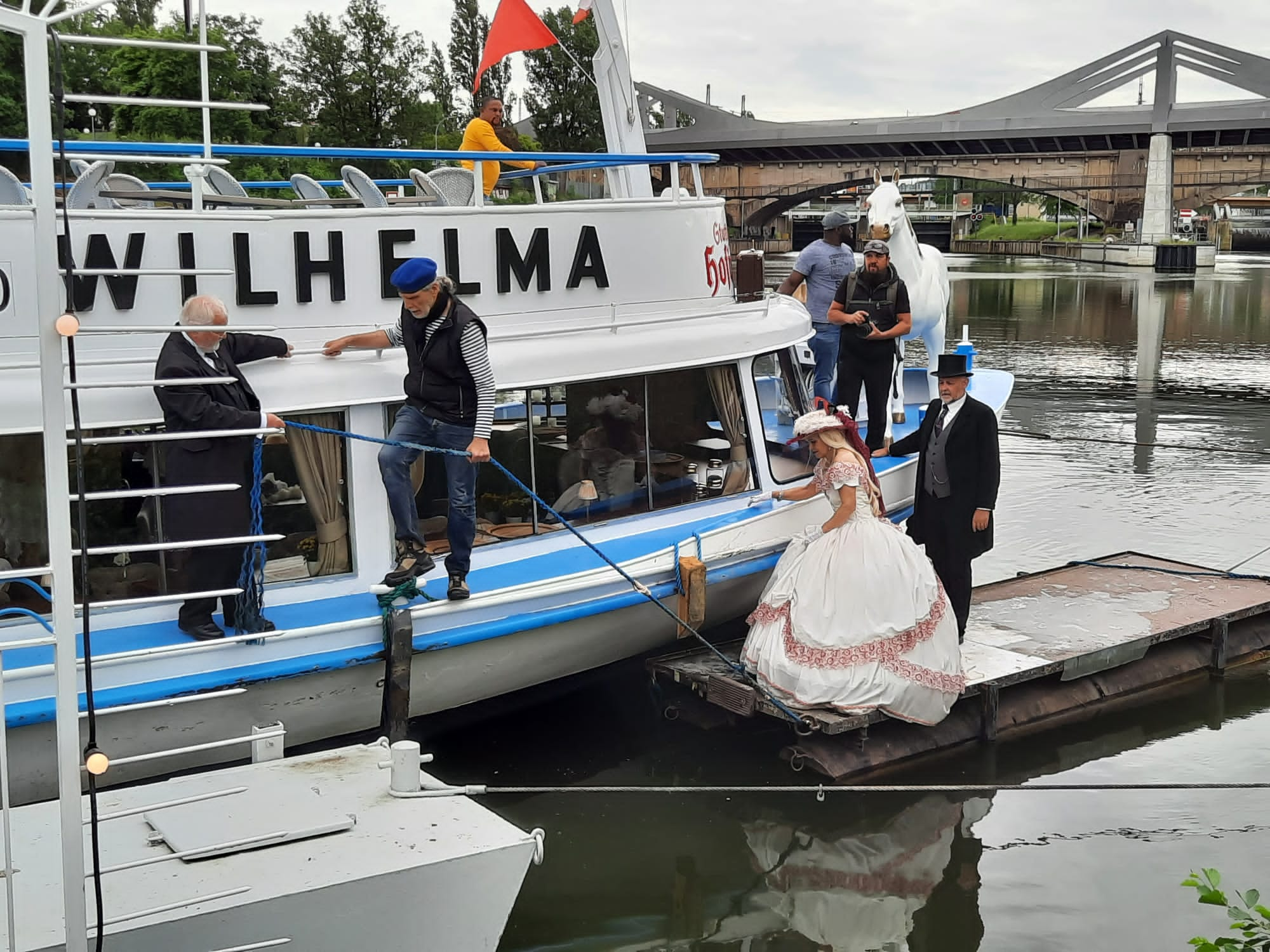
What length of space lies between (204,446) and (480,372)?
140 centimetres

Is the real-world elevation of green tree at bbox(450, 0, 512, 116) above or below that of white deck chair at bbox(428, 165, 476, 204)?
above

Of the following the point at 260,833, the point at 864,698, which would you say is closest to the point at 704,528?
the point at 864,698

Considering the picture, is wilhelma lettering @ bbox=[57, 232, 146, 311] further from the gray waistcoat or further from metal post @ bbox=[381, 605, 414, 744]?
the gray waistcoat

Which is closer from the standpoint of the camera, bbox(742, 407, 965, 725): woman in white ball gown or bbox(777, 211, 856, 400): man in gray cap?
bbox(742, 407, 965, 725): woman in white ball gown

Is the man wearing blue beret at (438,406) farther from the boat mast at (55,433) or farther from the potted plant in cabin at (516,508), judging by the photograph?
the boat mast at (55,433)

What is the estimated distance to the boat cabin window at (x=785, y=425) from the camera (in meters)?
9.27

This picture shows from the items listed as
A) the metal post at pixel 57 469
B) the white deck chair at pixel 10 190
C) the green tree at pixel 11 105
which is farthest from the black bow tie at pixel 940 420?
the green tree at pixel 11 105

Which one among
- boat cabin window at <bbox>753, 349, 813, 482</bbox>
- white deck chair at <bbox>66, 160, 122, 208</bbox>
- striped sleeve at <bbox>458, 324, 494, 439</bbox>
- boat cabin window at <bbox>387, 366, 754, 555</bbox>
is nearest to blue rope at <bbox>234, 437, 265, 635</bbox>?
boat cabin window at <bbox>387, 366, 754, 555</bbox>

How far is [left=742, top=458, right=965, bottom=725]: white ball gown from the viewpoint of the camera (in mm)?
7164

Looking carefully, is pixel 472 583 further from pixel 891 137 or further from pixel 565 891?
pixel 891 137

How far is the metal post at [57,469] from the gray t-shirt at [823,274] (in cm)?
769

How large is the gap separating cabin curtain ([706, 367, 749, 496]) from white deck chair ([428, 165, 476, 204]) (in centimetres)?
194

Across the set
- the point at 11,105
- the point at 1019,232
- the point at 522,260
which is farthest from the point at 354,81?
the point at 1019,232

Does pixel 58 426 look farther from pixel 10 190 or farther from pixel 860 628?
pixel 860 628
